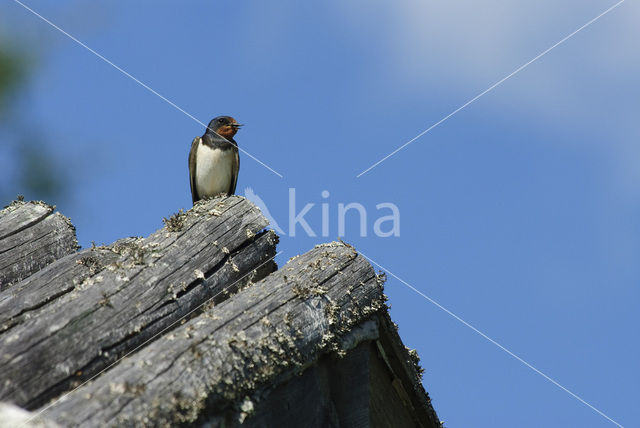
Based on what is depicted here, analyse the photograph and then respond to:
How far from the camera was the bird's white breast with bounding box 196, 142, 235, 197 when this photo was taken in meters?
9.27

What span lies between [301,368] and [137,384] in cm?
96

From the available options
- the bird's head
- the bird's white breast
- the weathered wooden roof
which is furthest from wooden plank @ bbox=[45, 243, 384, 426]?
the bird's head

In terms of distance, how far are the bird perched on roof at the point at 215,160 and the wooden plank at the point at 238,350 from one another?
494 cm

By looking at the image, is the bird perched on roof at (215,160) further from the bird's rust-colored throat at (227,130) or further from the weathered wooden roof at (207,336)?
the weathered wooden roof at (207,336)

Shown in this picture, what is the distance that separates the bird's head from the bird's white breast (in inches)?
8.8

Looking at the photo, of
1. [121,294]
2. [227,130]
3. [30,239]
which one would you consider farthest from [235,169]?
[121,294]

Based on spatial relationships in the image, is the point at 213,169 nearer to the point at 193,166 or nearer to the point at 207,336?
the point at 193,166

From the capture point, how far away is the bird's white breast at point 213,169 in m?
9.27

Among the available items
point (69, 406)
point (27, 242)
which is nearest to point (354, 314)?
point (69, 406)

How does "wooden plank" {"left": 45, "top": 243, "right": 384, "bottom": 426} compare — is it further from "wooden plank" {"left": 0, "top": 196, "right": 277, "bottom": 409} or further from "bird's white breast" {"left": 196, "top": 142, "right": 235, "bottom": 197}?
"bird's white breast" {"left": 196, "top": 142, "right": 235, "bottom": 197}

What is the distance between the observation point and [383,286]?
4.39 meters

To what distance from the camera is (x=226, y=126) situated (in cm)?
947

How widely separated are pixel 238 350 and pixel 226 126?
6200 millimetres

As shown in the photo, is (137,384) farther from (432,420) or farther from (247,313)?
(432,420)
